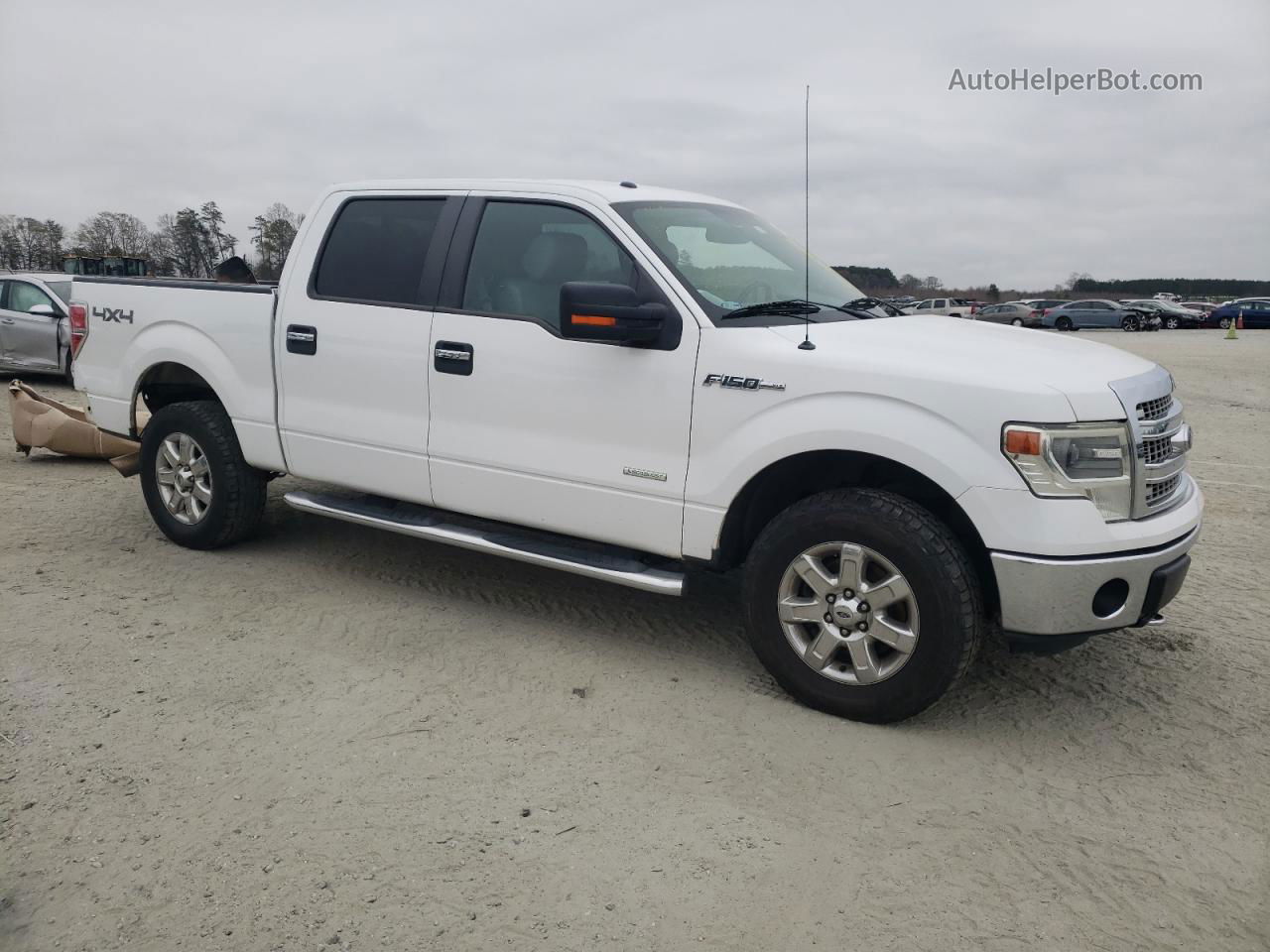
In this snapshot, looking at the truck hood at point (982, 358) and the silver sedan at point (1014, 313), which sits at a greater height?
the silver sedan at point (1014, 313)

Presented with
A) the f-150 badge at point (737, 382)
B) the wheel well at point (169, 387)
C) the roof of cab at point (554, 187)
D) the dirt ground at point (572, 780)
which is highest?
the roof of cab at point (554, 187)

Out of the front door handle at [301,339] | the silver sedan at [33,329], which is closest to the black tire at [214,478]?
the front door handle at [301,339]

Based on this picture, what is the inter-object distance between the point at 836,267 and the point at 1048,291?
318ft

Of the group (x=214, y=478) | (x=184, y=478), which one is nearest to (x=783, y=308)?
(x=214, y=478)

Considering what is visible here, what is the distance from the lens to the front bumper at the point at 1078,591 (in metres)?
3.52

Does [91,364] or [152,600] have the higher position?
[91,364]

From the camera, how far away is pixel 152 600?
16.9ft

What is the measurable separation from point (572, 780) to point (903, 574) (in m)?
1.37

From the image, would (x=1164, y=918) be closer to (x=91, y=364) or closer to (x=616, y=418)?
(x=616, y=418)

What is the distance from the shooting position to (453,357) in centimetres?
470

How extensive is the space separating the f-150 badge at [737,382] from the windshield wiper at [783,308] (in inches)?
10.9

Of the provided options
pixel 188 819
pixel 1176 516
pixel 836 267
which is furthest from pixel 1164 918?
pixel 836 267

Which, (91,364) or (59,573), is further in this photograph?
(91,364)

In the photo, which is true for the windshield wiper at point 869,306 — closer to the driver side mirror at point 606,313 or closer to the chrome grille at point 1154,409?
the driver side mirror at point 606,313
